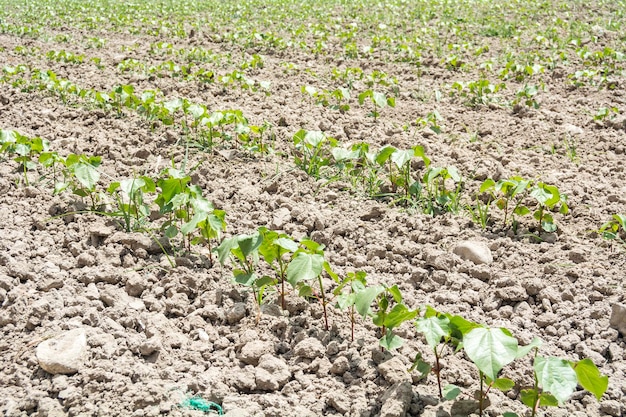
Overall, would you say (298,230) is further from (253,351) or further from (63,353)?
(63,353)

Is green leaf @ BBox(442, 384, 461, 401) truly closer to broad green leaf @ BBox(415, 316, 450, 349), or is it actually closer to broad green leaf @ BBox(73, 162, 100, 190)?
broad green leaf @ BBox(415, 316, 450, 349)

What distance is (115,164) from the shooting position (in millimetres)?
3760

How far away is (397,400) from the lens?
73.7 inches

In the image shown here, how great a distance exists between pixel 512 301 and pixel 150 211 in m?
1.90

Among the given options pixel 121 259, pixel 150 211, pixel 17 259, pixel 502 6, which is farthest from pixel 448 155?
pixel 502 6

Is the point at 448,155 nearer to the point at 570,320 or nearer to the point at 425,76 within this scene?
the point at 570,320

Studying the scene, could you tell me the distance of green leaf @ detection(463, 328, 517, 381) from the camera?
1.60m

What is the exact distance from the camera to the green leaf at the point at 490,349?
1.60 metres

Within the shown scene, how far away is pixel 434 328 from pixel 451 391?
0.77 feet

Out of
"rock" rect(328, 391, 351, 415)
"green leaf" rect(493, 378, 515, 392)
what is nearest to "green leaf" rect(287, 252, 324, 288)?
"rock" rect(328, 391, 351, 415)

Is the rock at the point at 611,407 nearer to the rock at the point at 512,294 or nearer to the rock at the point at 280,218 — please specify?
the rock at the point at 512,294

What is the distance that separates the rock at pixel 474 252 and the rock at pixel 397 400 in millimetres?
992

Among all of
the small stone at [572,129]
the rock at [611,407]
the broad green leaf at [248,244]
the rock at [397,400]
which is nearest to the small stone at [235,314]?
the broad green leaf at [248,244]

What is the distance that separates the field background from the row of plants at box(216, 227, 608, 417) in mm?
58
